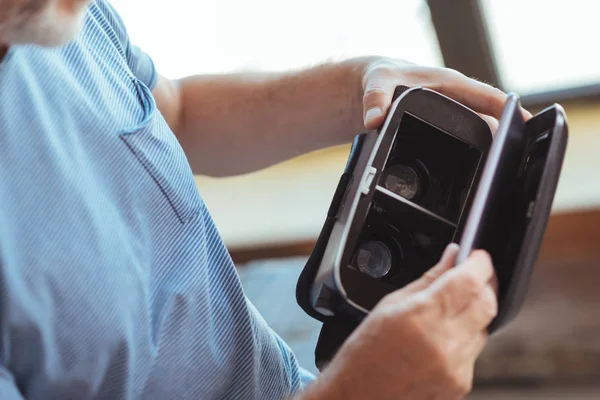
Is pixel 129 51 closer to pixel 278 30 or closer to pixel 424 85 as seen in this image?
pixel 424 85

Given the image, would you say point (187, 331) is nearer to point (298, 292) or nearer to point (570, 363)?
point (298, 292)

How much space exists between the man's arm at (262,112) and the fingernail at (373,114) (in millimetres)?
101

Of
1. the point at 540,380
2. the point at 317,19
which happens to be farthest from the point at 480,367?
the point at 317,19

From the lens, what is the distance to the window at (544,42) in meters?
1.61

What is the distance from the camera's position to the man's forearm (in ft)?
2.71

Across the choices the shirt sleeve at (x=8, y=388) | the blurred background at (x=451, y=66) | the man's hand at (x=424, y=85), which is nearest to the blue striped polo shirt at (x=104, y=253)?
the shirt sleeve at (x=8, y=388)

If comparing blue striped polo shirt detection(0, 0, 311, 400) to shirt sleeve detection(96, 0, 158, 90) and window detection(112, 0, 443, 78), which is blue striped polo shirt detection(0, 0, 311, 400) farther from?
window detection(112, 0, 443, 78)

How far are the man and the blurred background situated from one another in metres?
0.47

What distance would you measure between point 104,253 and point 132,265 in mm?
29

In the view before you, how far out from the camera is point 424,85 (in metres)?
0.71

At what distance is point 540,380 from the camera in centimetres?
143

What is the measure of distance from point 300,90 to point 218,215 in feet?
3.74

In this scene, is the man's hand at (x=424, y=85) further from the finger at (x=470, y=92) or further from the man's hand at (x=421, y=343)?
the man's hand at (x=421, y=343)

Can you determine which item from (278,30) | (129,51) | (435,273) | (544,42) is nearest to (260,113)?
(129,51)
